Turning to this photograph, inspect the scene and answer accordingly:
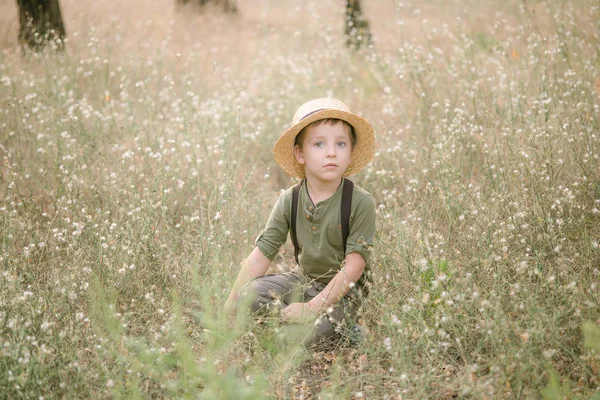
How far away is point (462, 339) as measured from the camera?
2.99 meters

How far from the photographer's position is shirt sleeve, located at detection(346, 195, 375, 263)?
3.38 metres

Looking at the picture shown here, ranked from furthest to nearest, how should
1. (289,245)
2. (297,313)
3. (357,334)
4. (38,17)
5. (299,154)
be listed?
1. (38,17)
2. (289,245)
3. (299,154)
4. (297,313)
5. (357,334)

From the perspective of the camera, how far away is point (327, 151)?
131 inches

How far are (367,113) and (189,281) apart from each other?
3164mm

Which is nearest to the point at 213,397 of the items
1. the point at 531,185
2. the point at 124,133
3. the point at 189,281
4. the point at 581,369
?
the point at 189,281

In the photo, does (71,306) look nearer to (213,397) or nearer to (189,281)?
(189,281)

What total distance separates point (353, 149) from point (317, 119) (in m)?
0.40

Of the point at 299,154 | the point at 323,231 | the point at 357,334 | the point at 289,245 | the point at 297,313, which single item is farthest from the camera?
the point at 289,245

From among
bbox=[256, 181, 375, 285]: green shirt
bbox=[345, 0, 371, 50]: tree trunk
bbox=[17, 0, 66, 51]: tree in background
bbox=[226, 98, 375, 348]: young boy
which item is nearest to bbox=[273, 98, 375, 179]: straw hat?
bbox=[226, 98, 375, 348]: young boy

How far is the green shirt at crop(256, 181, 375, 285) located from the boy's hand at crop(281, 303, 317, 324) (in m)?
0.20

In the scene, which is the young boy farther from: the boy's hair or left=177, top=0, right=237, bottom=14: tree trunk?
left=177, top=0, right=237, bottom=14: tree trunk

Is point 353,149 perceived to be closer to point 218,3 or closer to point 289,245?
point 289,245

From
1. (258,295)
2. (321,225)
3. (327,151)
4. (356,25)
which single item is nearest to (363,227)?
(321,225)

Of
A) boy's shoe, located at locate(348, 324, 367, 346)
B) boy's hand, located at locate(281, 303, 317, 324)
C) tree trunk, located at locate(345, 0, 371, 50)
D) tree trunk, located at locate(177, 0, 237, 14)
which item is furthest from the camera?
tree trunk, located at locate(177, 0, 237, 14)
